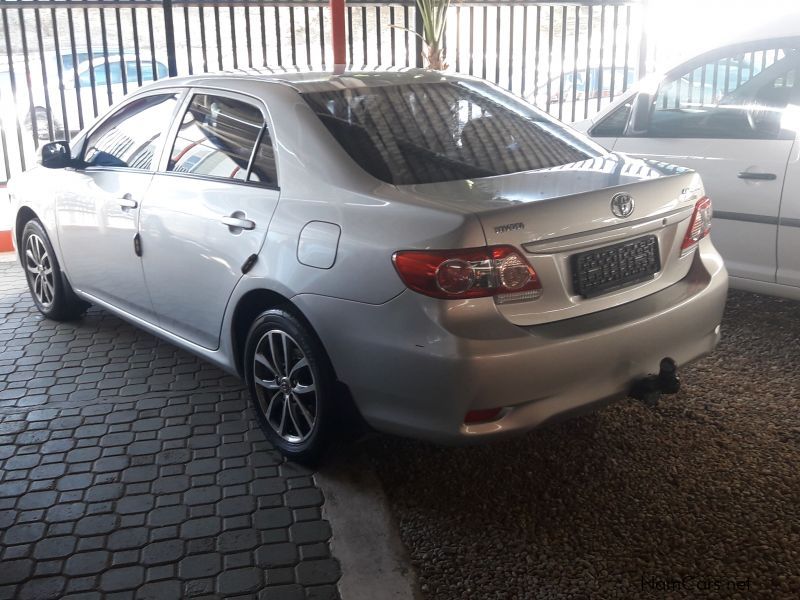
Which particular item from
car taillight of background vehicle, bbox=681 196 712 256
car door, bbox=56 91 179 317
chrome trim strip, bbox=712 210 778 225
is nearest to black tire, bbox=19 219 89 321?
car door, bbox=56 91 179 317

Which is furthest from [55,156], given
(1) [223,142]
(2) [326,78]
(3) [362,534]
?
(3) [362,534]

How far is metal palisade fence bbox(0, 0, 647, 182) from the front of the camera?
8.65m

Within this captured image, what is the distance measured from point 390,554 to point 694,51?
3.96 meters

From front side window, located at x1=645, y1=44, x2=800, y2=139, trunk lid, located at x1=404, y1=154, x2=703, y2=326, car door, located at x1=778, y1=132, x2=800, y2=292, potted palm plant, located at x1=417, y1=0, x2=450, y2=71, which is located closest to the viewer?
trunk lid, located at x1=404, y1=154, x2=703, y2=326

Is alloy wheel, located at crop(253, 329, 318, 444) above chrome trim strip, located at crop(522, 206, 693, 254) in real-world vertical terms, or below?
below

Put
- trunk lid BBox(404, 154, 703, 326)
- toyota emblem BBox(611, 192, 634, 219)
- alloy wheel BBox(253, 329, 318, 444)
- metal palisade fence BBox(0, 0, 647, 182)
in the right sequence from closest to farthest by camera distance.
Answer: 1. trunk lid BBox(404, 154, 703, 326)
2. toyota emblem BBox(611, 192, 634, 219)
3. alloy wheel BBox(253, 329, 318, 444)
4. metal palisade fence BBox(0, 0, 647, 182)

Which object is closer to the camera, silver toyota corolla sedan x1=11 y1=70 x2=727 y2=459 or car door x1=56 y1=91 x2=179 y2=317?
silver toyota corolla sedan x1=11 y1=70 x2=727 y2=459

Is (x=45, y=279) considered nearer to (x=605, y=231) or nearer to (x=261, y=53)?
(x=605, y=231)

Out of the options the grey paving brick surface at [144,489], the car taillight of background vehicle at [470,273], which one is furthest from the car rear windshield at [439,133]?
the grey paving brick surface at [144,489]

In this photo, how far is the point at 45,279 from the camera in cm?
591

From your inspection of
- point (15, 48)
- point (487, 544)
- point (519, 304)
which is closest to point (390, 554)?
point (487, 544)

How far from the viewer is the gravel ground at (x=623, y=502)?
9.98ft

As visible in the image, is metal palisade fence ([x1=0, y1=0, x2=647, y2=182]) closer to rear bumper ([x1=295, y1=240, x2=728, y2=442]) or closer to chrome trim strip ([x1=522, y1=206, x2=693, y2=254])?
chrome trim strip ([x1=522, y1=206, x2=693, y2=254])

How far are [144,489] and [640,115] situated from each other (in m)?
3.83
